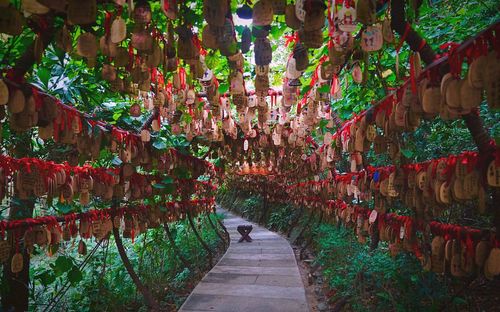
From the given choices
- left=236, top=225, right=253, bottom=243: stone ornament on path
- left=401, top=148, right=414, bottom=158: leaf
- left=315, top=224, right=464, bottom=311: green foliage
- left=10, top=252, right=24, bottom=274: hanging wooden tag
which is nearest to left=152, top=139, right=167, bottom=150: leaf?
left=10, top=252, right=24, bottom=274: hanging wooden tag

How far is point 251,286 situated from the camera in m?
4.78

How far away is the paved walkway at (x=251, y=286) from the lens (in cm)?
391

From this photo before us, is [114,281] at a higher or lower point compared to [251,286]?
higher

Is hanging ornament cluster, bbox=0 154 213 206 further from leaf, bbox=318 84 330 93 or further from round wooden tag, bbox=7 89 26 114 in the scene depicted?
leaf, bbox=318 84 330 93

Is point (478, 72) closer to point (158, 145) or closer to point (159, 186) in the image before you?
point (158, 145)

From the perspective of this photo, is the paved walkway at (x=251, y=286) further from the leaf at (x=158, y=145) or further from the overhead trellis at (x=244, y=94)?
the leaf at (x=158, y=145)

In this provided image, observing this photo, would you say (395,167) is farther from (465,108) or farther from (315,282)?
(315,282)

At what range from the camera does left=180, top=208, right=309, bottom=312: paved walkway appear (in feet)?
12.8

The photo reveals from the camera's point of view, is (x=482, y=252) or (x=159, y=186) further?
(x=159, y=186)

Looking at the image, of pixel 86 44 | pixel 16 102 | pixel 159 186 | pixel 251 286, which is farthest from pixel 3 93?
pixel 251 286

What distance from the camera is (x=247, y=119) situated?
3029mm

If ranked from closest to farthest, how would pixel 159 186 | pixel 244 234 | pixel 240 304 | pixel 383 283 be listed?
1. pixel 383 283
2. pixel 159 186
3. pixel 240 304
4. pixel 244 234

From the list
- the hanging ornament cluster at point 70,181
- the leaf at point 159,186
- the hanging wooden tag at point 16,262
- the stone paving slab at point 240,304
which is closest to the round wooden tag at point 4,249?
the hanging wooden tag at point 16,262

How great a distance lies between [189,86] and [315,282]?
404 centimetres
